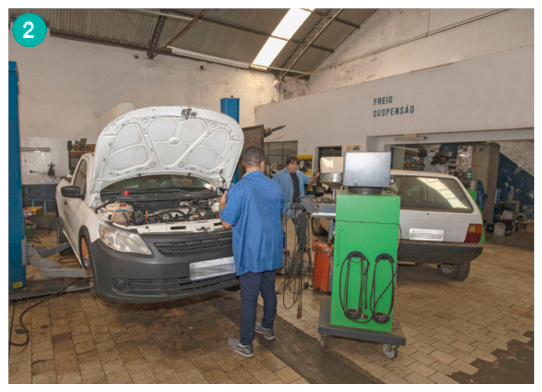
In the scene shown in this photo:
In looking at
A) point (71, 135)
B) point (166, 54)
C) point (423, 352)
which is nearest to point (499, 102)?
point (423, 352)

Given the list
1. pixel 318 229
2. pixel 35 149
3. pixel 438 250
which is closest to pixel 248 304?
pixel 438 250

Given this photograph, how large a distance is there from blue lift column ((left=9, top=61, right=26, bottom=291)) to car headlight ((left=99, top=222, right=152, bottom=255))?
1.44 m

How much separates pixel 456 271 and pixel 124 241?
4.45 meters

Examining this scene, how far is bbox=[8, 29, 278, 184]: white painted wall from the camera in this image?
9898 millimetres

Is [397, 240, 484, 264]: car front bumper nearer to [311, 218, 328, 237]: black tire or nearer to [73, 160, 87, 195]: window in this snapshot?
[311, 218, 328, 237]: black tire

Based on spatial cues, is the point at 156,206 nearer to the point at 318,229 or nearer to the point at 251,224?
the point at 251,224

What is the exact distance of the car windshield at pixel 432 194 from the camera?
4.30 metres

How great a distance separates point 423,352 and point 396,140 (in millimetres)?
6830

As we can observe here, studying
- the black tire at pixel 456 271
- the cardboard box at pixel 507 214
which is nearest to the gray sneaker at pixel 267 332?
the black tire at pixel 456 271

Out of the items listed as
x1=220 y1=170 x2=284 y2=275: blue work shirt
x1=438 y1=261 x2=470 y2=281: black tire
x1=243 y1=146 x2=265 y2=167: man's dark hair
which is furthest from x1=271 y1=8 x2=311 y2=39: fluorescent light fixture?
x1=220 y1=170 x2=284 y2=275: blue work shirt

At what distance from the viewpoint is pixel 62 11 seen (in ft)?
31.8

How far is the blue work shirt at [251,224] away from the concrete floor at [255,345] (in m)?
0.80

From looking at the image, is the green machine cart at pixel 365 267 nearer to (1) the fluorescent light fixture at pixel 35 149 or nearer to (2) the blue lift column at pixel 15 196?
(2) the blue lift column at pixel 15 196

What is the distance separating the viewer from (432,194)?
4449 mm
